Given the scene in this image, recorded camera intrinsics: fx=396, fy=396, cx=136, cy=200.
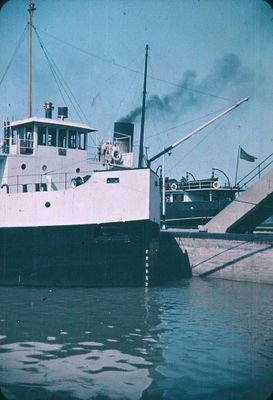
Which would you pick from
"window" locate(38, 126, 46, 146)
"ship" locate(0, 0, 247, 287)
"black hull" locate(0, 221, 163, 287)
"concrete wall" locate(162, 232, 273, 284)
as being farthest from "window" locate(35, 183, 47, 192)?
"concrete wall" locate(162, 232, 273, 284)

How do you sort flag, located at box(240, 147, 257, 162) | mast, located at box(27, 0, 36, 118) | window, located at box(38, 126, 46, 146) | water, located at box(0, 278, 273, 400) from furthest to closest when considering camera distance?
flag, located at box(240, 147, 257, 162), mast, located at box(27, 0, 36, 118), window, located at box(38, 126, 46, 146), water, located at box(0, 278, 273, 400)

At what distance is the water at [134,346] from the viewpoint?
6.38 metres

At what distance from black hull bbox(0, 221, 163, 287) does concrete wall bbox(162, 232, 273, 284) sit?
4.65 metres

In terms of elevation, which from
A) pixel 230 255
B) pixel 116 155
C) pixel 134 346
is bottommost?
pixel 134 346

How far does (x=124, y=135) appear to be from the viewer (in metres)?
21.3

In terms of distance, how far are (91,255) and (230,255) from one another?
7033 millimetres

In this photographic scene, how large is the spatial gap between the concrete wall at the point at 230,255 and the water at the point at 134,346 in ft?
12.0

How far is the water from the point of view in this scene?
6.38 meters

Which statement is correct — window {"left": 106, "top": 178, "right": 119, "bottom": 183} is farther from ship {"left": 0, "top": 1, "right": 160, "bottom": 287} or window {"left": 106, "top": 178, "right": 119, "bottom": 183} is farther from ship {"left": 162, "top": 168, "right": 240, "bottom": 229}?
ship {"left": 162, "top": 168, "right": 240, "bottom": 229}

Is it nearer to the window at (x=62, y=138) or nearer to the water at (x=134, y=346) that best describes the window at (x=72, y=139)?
the window at (x=62, y=138)

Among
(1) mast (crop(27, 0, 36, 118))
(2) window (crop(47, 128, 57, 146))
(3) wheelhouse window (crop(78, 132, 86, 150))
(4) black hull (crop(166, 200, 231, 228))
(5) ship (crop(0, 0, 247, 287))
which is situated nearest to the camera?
(5) ship (crop(0, 0, 247, 287))

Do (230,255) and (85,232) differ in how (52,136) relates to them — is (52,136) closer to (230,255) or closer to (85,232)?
(85,232)

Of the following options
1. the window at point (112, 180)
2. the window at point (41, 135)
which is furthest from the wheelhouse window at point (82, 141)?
the window at point (112, 180)

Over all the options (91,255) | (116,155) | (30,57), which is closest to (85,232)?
(91,255)
